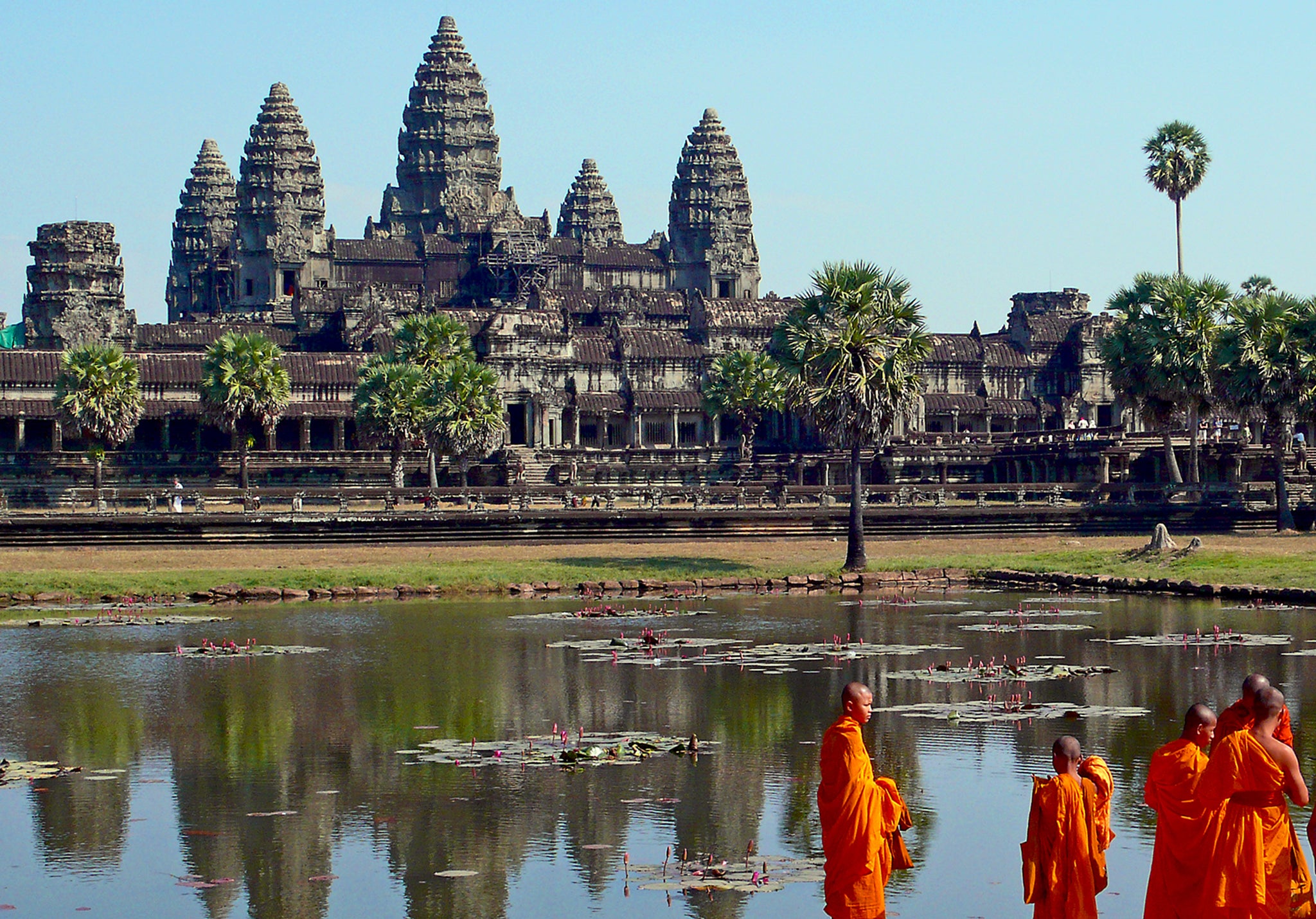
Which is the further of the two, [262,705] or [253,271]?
[253,271]

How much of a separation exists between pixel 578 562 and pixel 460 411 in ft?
104

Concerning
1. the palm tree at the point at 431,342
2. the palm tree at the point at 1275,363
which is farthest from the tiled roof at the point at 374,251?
the palm tree at the point at 1275,363

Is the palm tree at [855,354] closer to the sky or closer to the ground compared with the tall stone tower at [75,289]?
closer to the ground

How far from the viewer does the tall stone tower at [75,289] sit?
10394cm

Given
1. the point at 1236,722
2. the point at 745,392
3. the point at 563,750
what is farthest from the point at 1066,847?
the point at 745,392

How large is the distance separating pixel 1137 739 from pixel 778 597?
66.9 feet

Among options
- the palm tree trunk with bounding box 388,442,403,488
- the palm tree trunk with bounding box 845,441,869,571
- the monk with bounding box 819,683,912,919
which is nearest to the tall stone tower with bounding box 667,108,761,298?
the palm tree trunk with bounding box 388,442,403,488

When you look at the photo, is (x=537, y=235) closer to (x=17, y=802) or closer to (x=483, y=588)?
(x=483, y=588)

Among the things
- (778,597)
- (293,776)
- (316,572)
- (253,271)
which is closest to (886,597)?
(778,597)

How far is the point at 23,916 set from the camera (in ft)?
47.3

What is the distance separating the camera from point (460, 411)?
3152 inches

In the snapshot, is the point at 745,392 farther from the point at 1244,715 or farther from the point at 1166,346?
the point at 1244,715

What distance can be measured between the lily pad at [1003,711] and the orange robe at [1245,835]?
10303 millimetres

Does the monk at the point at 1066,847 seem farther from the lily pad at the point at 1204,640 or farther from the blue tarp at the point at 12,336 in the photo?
the blue tarp at the point at 12,336
